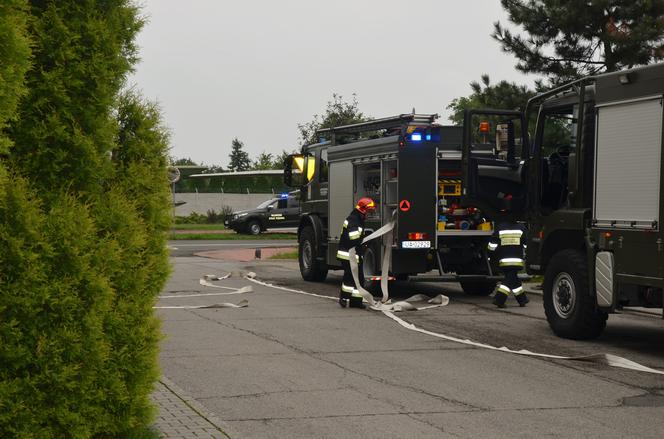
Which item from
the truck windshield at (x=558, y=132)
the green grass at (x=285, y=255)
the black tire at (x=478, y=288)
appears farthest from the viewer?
the green grass at (x=285, y=255)

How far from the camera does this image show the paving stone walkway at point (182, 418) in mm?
6406

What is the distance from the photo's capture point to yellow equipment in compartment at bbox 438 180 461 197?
16.5 m

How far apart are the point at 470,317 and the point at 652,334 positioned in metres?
2.62

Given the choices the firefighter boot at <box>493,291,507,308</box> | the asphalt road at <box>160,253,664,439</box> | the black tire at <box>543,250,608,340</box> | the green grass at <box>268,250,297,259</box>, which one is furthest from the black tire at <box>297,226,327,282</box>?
the green grass at <box>268,250,297,259</box>

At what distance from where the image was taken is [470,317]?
1399 centimetres

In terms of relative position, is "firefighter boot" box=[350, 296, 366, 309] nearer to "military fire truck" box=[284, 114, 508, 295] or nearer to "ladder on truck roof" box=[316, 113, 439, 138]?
"military fire truck" box=[284, 114, 508, 295]

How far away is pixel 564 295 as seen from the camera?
11602 millimetres

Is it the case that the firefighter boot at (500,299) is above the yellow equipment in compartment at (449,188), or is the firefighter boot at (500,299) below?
below

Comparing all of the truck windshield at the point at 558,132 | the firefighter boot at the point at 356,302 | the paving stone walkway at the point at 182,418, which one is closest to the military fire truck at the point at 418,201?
the firefighter boot at the point at 356,302

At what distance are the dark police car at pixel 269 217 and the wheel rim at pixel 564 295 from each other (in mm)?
33458

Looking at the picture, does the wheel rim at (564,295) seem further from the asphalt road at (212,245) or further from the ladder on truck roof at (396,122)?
the asphalt road at (212,245)

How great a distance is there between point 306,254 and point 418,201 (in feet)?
16.3

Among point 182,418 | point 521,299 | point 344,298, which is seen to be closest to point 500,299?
point 521,299

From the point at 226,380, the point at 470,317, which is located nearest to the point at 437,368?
the point at 226,380
